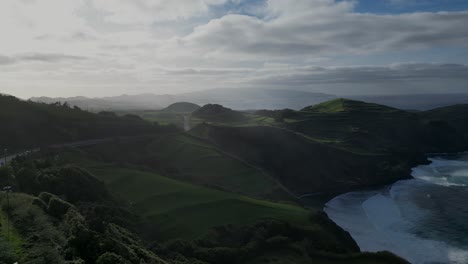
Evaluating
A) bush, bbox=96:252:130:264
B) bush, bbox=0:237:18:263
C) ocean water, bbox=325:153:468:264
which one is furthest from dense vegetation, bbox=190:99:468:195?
bush, bbox=0:237:18:263

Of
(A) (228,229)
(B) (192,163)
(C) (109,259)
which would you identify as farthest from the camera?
(B) (192,163)

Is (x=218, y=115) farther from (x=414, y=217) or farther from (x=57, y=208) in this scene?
(x=57, y=208)

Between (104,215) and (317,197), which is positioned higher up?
(104,215)

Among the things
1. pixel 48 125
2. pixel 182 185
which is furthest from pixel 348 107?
pixel 182 185

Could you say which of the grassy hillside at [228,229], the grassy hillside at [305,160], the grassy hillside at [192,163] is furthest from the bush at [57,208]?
the grassy hillside at [305,160]

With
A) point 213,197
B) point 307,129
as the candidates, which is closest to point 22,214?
point 213,197

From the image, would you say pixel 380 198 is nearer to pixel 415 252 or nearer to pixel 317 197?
pixel 317 197
